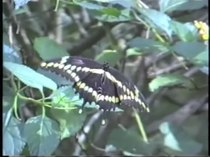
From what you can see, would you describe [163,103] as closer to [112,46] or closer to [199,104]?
[199,104]

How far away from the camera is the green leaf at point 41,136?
0.83 m

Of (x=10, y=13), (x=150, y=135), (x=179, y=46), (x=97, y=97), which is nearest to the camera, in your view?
(x=97, y=97)

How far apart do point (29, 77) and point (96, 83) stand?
0.10m

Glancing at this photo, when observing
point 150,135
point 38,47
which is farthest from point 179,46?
point 150,135

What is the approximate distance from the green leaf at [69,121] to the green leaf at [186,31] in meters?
0.25

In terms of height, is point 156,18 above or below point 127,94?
above

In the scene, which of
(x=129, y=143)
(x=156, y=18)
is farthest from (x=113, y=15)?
(x=129, y=143)

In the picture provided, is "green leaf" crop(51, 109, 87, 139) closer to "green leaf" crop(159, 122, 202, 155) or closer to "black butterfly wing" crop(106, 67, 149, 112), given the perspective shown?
"black butterfly wing" crop(106, 67, 149, 112)

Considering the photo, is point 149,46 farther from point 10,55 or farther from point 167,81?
point 10,55

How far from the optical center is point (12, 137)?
83cm

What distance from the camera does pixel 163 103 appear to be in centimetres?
187

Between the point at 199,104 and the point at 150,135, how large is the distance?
5.8 inches

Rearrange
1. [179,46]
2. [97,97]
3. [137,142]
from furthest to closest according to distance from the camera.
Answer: [137,142]
[179,46]
[97,97]

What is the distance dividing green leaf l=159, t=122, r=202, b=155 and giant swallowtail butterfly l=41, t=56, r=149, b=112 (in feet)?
1.81
